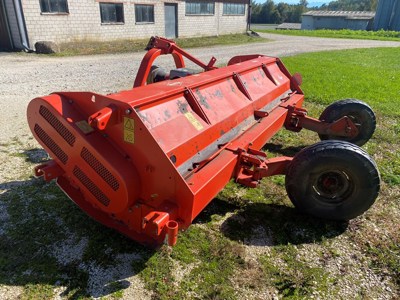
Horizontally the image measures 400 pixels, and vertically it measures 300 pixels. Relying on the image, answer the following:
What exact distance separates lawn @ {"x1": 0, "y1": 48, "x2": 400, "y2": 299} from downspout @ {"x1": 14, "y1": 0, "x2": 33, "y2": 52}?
12808 millimetres

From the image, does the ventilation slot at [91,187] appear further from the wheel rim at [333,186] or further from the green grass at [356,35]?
the green grass at [356,35]

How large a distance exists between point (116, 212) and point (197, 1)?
2338cm

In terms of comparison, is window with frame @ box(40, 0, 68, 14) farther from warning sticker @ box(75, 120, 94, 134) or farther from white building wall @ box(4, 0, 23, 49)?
warning sticker @ box(75, 120, 94, 134)

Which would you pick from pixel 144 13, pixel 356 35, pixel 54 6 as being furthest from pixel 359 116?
pixel 356 35

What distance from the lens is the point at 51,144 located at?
3020 millimetres

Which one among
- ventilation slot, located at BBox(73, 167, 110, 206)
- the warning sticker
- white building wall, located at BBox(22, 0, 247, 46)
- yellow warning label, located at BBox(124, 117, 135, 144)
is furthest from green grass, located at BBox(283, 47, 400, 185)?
white building wall, located at BBox(22, 0, 247, 46)

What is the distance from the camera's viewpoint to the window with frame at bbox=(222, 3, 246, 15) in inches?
1037

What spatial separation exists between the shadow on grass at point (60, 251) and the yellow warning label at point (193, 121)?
1271 millimetres

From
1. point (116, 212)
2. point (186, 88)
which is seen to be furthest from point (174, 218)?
point (186, 88)

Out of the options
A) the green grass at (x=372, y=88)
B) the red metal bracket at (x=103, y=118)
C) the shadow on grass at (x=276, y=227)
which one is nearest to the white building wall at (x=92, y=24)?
the green grass at (x=372, y=88)

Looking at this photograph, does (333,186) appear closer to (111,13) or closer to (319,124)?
(319,124)

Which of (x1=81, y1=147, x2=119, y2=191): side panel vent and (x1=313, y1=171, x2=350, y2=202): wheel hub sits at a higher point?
(x1=81, y1=147, x2=119, y2=191): side panel vent

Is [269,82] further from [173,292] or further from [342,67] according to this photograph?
[342,67]

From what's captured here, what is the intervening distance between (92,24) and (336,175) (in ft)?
55.6
